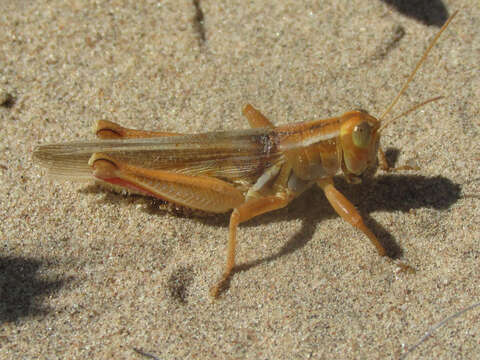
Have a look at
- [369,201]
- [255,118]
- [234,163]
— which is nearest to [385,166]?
[369,201]

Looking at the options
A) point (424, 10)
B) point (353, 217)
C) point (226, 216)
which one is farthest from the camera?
point (424, 10)

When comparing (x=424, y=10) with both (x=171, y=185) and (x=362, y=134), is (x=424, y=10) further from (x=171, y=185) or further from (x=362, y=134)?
(x=171, y=185)

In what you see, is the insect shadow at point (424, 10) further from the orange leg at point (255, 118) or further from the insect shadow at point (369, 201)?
the orange leg at point (255, 118)

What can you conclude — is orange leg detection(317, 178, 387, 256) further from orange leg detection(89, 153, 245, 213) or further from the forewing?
orange leg detection(89, 153, 245, 213)

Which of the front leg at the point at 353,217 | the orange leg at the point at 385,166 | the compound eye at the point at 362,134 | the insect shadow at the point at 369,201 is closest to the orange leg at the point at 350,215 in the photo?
the front leg at the point at 353,217

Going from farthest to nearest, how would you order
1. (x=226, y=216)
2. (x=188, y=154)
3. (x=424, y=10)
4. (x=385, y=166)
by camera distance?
(x=424, y=10), (x=385, y=166), (x=226, y=216), (x=188, y=154)

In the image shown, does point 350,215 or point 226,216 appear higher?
point 226,216

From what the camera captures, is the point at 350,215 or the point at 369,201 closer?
the point at 350,215

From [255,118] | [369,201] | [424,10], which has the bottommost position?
[369,201]
